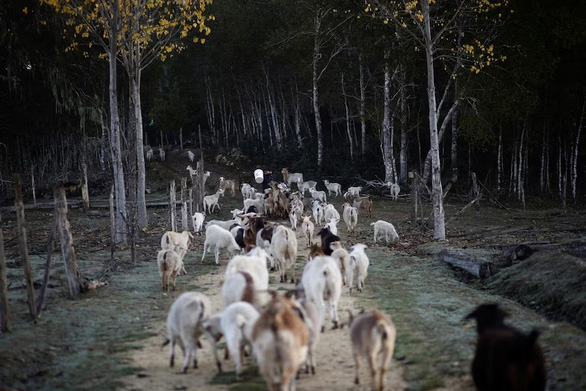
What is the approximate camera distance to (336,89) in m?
42.8

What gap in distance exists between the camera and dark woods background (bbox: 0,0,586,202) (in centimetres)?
2647

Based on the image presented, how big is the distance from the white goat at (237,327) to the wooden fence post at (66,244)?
5.03 metres

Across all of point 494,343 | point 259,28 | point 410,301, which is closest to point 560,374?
point 494,343

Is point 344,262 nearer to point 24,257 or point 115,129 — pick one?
point 24,257

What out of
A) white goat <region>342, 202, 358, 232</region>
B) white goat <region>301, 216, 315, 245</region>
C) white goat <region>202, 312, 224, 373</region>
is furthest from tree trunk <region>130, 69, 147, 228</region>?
white goat <region>202, 312, 224, 373</region>

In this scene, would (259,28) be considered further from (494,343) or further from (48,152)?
(494,343)

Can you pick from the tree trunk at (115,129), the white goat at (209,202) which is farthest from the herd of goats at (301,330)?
the white goat at (209,202)

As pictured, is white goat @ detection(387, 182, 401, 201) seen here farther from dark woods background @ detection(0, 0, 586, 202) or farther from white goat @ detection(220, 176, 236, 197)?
white goat @ detection(220, 176, 236, 197)

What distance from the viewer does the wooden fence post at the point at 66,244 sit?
10.5m

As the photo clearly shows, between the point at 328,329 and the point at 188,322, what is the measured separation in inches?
99.3

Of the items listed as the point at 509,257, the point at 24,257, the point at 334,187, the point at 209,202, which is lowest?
the point at 509,257

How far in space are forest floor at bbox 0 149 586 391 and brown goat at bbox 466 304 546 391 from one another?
0.77m

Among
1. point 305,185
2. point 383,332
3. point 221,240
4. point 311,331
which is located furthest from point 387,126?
point 383,332

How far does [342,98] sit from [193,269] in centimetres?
2943
